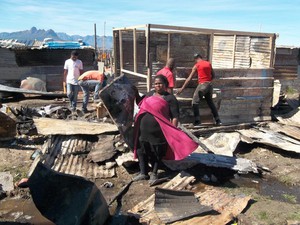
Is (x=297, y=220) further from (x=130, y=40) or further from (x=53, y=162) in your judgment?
(x=130, y=40)

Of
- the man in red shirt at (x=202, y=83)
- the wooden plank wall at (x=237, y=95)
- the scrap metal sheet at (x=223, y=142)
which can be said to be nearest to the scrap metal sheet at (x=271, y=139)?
the scrap metal sheet at (x=223, y=142)

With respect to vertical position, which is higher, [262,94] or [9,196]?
[262,94]

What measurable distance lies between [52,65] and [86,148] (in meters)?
10.7

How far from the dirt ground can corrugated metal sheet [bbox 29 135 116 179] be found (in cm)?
27

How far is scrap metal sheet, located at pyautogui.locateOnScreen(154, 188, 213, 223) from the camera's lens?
14.2ft

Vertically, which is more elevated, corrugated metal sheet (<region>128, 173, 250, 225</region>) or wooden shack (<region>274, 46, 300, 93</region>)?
wooden shack (<region>274, 46, 300, 93</region>)

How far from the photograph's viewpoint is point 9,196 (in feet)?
16.8

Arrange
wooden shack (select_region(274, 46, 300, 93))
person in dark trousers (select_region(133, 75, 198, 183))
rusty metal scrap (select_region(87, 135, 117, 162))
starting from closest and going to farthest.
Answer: person in dark trousers (select_region(133, 75, 198, 183)) → rusty metal scrap (select_region(87, 135, 117, 162)) → wooden shack (select_region(274, 46, 300, 93))

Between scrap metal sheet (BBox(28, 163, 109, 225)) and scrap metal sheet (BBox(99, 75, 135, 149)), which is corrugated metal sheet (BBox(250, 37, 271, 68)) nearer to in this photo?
scrap metal sheet (BBox(99, 75, 135, 149))

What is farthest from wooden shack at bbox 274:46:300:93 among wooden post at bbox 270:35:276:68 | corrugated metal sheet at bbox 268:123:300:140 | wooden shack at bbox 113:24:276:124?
corrugated metal sheet at bbox 268:123:300:140

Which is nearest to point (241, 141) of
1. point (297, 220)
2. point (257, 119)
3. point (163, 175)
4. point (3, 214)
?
point (257, 119)

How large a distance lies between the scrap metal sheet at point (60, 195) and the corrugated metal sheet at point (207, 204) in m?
1.18

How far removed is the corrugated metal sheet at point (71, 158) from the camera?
232 inches

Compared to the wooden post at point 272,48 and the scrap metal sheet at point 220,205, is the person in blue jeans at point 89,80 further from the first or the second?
the scrap metal sheet at point 220,205
